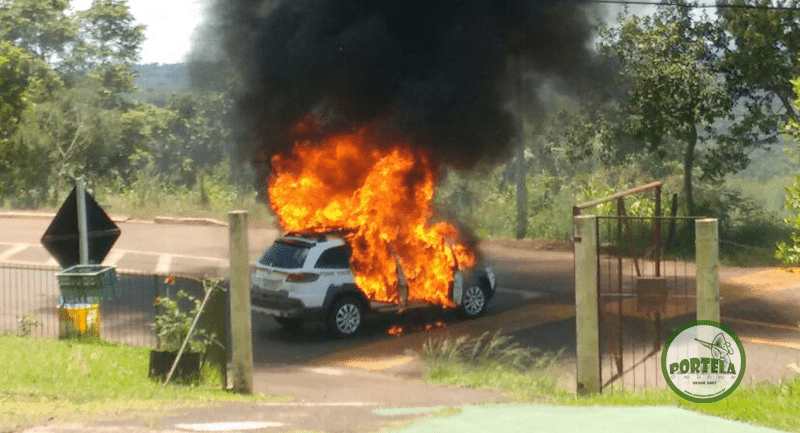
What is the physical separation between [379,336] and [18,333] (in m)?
5.99

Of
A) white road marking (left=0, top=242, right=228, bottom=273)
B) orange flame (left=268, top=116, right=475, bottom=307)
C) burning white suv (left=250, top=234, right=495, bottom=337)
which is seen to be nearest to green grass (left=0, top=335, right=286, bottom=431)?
burning white suv (left=250, top=234, right=495, bottom=337)

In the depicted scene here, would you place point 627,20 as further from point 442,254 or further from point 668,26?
point 442,254

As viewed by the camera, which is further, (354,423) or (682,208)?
(682,208)

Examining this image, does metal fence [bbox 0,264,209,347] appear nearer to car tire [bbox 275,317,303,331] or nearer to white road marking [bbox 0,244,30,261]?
car tire [bbox 275,317,303,331]

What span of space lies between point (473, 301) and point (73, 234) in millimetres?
7960

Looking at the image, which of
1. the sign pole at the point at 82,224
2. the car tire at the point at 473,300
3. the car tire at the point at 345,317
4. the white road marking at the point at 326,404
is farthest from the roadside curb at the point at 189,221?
the white road marking at the point at 326,404

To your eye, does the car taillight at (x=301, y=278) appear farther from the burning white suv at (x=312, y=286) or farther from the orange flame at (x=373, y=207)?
the orange flame at (x=373, y=207)

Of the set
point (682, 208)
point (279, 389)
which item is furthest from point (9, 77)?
point (682, 208)

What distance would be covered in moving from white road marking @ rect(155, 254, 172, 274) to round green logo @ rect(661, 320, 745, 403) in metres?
19.2

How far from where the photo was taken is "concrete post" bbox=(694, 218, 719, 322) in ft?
35.9

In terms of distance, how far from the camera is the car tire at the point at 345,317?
1788 cm

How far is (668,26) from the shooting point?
29.1 meters

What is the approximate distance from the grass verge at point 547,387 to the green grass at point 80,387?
10.5 feet

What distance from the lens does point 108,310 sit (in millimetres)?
21484
